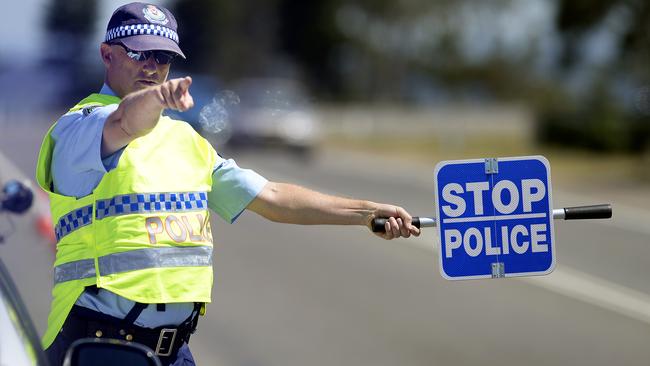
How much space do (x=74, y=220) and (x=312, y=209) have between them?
0.79 metres

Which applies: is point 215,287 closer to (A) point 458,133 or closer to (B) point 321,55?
(A) point 458,133

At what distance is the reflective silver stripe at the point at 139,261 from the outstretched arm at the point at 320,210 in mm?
382

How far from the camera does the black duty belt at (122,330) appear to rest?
3527 mm

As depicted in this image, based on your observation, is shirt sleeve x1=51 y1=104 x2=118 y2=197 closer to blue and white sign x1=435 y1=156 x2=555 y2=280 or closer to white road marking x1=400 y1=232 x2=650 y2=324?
blue and white sign x1=435 y1=156 x2=555 y2=280

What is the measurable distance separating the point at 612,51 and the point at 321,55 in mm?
42407

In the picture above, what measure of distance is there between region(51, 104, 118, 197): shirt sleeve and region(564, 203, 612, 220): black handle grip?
4.71ft

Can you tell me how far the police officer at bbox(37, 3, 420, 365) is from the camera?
346cm

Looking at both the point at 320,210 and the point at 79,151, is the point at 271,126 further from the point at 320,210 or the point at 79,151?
the point at 79,151

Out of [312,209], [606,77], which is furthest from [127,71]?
[606,77]

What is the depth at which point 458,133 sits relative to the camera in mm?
45688

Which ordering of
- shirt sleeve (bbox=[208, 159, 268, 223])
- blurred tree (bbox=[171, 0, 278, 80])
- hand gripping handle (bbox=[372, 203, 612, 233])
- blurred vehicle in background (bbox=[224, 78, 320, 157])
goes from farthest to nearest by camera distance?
blurred tree (bbox=[171, 0, 278, 80])
blurred vehicle in background (bbox=[224, 78, 320, 157])
hand gripping handle (bbox=[372, 203, 612, 233])
shirt sleeve (bbox=[208, 159, 268, 223])

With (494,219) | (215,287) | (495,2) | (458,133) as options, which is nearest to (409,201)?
(215,287)

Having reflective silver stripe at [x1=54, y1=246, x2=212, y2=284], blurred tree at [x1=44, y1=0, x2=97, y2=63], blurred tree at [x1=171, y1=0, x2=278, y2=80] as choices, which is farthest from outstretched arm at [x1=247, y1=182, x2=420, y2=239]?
blurred tree at [x1=171, y1=0, x2=278, y2=80]

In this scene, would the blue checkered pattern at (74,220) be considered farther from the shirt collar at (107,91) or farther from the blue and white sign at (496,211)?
the blue and white sign at (496,211)
